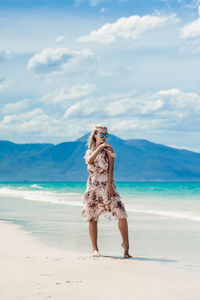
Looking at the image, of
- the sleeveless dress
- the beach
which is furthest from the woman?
the beach

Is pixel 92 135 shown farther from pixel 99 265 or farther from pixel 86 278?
pixel 86 278

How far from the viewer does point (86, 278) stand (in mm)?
5730

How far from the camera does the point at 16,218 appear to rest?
47.2 feet

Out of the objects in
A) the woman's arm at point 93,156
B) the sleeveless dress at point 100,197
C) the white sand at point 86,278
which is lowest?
the white sand at point 86,278

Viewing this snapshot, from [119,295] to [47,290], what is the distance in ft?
2.32

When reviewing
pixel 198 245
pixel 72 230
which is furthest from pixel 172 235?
pixel 72 230

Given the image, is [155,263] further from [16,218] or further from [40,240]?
[16,218]

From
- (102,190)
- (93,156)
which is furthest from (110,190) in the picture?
(93,156)

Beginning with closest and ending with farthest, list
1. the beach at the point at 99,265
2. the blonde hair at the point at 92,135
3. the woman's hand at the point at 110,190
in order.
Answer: the beach at the point at 99,265 → the woman's hand at the point at 110,190 → the blonde hair at the point at 92,135

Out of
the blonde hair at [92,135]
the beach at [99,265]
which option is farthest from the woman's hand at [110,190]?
the beach at [99,265]

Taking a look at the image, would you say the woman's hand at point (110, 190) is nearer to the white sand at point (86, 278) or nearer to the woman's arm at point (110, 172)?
the woman's arm at point (110, 172)

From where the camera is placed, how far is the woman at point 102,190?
726 centimetres

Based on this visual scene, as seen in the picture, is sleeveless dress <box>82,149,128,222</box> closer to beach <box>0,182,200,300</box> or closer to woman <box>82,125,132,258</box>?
woman <box>82,125,132,258</box>

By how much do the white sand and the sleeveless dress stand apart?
63 cm
